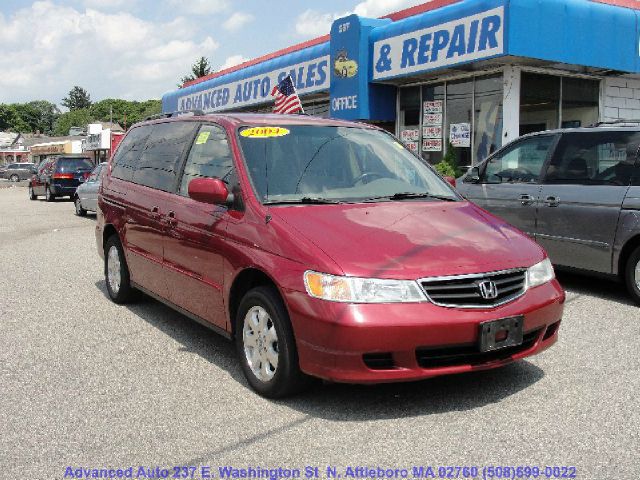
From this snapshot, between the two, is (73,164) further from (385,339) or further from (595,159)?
(385,339)

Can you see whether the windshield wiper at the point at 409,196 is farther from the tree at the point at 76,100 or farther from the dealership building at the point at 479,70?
the tree at the point at 76,100

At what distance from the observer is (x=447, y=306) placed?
3648mm

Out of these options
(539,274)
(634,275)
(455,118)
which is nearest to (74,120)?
(455,118)

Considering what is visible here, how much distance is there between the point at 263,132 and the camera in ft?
16.1

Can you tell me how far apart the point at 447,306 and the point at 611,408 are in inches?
46.9

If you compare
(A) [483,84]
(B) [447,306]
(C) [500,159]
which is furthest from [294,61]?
(B) [447,306]

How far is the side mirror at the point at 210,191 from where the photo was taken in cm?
439

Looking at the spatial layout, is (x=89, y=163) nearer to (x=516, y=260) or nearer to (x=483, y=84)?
(x=483, y=84)

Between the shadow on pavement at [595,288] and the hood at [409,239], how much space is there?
2.95 m

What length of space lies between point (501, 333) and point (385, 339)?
27.3 inches

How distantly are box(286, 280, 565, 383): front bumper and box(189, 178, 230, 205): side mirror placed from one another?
99 cm

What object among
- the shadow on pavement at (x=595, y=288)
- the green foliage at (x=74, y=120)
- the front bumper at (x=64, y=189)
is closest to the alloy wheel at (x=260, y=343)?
the shadow on pavement at (x=595, y=288)

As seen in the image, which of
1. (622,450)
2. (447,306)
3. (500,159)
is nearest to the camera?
(622,450)

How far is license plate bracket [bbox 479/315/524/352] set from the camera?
369 cm
